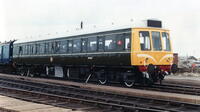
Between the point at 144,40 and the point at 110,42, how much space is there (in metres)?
2.03

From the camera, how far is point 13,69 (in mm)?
33750

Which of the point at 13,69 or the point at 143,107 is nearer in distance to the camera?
the point at 143,107

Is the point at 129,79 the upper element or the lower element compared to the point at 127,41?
lower

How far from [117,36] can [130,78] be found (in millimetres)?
2400

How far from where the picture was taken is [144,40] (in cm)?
1739

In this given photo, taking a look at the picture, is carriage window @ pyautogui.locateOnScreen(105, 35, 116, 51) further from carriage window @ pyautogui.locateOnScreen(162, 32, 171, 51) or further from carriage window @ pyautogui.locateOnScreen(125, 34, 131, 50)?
carriage window @ pyautogui.locateOnScreen(162, 32, 171, 51)

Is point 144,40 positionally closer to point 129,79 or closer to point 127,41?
point 127,41

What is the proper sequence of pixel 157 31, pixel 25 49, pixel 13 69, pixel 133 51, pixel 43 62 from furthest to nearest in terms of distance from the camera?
pixel 13 69 < pixel 25 49 < pixel 43 62 < pixel 157 31 < pixel 133 51

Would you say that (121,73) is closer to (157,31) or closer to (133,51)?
(133,51)

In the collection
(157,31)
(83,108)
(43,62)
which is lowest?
(83,108)

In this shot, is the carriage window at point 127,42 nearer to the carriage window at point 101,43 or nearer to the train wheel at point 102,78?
the carriage window at point 101,43

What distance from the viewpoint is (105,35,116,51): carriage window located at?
1812 cm

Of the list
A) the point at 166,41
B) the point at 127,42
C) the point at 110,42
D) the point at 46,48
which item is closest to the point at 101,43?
the point at 110,42

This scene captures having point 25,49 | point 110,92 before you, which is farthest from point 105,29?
point 25,49
